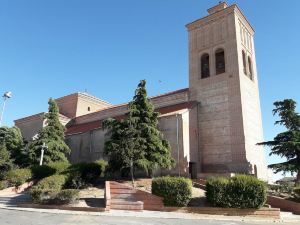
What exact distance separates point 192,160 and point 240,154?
408cm

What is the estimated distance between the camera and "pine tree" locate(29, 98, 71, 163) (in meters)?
31.6

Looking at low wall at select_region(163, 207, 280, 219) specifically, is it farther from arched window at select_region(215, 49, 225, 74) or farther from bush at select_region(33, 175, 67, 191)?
arched window at select_region(215, 49, 225, 74)

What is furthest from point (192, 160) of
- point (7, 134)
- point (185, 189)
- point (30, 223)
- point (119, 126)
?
point (7, 134)

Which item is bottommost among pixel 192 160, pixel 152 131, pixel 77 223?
pixel 77 223

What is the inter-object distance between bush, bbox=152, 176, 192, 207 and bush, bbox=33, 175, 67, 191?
694 cm

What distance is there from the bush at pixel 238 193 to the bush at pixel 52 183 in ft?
32.3

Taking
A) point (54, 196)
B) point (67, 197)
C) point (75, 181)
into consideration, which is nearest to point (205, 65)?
point (75, 181)

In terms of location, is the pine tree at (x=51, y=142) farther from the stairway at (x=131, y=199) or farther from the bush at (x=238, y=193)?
the bush at (x=238, y=193)

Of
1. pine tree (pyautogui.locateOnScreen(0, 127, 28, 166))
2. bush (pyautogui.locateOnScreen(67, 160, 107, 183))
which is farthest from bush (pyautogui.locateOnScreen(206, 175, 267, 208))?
pine tree (pyautogui.locateOnScreen(0, 127, 28, 166))

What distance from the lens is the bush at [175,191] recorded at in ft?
57.9

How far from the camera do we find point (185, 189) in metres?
17.7

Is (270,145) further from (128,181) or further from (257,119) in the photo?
(128,181)

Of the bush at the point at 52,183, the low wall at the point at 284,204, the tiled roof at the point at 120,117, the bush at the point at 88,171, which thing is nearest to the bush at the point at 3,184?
the bush at the point at 88,171

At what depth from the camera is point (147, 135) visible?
80.1ft
